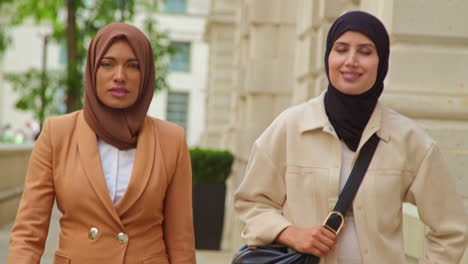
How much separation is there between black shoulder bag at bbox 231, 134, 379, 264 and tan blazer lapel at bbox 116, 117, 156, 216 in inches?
20.0

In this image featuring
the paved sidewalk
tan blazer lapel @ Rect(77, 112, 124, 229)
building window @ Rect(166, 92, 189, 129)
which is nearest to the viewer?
Answer: tan blazer lapel @ Rect(77, 112, 124, 229)

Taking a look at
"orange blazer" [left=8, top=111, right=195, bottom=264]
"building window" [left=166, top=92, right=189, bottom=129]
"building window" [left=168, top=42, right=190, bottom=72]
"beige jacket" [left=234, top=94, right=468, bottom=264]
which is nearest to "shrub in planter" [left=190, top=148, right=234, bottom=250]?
"orange blazer" [left=8, top=111, right=195, bottom=264]

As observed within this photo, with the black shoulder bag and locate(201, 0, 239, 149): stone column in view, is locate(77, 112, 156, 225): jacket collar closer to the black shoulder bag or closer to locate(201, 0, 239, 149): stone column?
the black shoulder bag

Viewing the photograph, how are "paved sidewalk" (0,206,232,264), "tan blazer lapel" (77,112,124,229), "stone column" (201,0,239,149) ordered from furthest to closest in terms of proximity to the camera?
"stone column" (201,0,239,149)
"paved sidewalk" (0,206,232,264)
"tan blazer lapel" (77,112,124,229)

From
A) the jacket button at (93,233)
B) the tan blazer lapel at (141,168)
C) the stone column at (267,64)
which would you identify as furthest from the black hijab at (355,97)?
the stone column at (267,64)

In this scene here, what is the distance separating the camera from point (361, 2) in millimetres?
6695

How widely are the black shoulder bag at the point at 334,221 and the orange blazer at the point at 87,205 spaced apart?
410 millimetres

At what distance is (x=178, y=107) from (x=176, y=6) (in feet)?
23.3

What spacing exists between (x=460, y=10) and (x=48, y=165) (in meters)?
3.42

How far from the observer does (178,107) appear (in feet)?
176

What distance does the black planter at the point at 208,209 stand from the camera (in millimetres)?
11461

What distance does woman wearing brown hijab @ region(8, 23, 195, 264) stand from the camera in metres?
3.46

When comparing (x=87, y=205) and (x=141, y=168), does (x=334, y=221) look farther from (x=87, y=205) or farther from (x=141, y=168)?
(x=87, y=205)

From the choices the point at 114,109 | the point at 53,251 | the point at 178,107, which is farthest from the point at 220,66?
the point at 178,107
